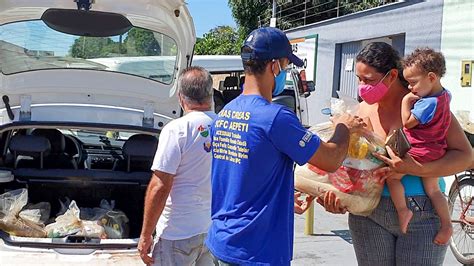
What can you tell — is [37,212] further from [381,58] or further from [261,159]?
[381,58]

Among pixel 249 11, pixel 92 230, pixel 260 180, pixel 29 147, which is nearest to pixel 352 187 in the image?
pixel 260 180

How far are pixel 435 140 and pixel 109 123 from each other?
2.30 m

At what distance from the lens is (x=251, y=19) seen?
26922mm

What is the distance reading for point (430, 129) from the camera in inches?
111

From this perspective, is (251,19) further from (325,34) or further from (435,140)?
(435,140)

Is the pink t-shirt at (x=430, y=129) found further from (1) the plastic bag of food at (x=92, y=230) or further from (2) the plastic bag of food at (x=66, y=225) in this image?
(2) the plastic bag of food at (x=66, y=225)

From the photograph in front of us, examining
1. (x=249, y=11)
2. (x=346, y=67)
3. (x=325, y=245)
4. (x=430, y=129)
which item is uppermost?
(x=249, y=11)

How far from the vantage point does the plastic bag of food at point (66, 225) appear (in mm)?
4051

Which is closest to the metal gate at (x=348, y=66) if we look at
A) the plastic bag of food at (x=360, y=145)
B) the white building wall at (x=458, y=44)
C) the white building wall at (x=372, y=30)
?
the white building wall at (x=372, y=30)

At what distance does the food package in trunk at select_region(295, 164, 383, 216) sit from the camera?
2.82m

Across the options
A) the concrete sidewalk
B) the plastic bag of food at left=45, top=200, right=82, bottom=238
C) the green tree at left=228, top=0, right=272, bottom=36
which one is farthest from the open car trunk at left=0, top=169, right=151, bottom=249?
the green tree at left=228, top=0, right=272, bottom=36

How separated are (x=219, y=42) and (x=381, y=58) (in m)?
27.9

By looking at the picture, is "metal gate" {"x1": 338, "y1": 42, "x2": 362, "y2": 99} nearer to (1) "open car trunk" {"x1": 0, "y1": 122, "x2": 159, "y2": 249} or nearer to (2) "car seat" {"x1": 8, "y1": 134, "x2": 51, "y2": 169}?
(1) "open car trunk" {"x1": 0, "y1": 122, "x2": 159, "y2": 249}

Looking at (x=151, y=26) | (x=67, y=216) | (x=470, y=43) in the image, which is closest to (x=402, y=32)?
(x=470, y=43)
